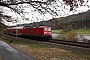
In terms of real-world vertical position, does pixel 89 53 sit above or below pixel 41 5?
below

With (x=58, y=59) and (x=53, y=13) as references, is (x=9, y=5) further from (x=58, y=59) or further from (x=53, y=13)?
(x=58, y=59)

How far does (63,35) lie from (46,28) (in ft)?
17.8

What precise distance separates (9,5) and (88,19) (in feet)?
218

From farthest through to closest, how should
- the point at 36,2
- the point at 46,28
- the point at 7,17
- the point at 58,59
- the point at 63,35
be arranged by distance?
the point at 63,35 < the point at 46,28 < the point at 7,17 < the point at 36,2 < the point at 58,59

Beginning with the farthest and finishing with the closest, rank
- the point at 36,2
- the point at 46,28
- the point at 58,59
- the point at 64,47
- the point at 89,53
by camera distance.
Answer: the point at 46,28 < the point at 64,47 < the point at 89,53 < the point at 36,2 < the point at 58,59

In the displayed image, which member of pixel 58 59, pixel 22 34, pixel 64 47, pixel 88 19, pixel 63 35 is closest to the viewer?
pixel 58 59

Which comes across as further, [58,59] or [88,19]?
[88,19]

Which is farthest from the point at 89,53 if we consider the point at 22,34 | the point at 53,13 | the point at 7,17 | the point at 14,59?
the point at 22,34

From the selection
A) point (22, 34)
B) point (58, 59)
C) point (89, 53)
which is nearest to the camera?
point (58, 59)

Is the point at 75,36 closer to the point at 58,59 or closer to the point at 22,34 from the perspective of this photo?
the point at 22,34

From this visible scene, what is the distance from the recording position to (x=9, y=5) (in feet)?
70.7

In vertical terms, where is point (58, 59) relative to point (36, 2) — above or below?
below

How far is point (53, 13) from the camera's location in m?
17.9

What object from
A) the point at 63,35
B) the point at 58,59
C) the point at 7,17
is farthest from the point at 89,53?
the point at 63,35
